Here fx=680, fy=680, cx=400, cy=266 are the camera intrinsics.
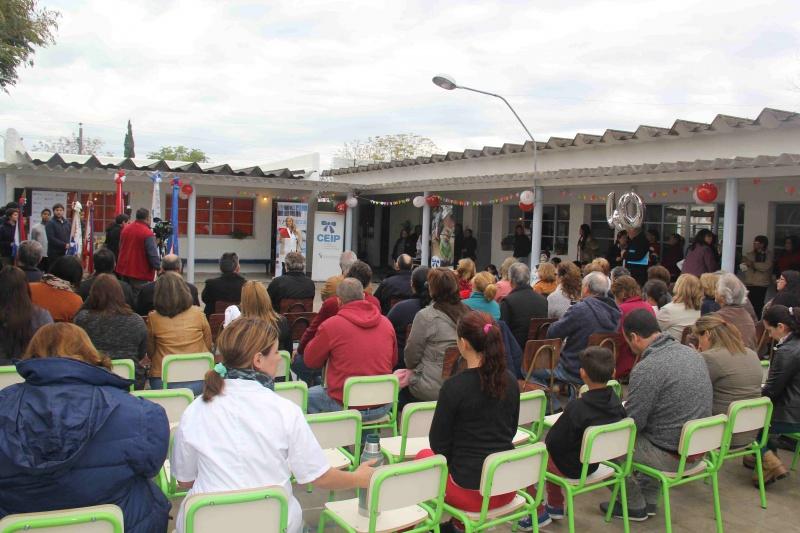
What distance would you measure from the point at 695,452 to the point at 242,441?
2.39 m

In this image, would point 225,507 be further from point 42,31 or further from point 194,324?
point 42,31

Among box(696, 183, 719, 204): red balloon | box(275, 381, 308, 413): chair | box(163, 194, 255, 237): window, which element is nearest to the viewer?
box(275, 381, 308, 413): chair

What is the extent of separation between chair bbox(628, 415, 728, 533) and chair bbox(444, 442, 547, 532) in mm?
849

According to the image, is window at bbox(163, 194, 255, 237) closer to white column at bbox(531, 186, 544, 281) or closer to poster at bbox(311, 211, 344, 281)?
poster at bbox(311, 211, 344, 281)

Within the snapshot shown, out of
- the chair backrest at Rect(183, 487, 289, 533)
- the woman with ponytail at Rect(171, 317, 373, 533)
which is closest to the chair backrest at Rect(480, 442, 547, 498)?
the woman with ponytail at Rect(171, 317, 373, 533)

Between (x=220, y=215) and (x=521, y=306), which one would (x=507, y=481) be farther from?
(x=220, y=215)

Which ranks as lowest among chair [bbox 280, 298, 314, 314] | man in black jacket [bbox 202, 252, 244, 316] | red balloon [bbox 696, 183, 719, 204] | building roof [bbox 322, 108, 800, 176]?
chair [bbox 280, 298, 314, 314]

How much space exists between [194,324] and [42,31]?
26.3 feet

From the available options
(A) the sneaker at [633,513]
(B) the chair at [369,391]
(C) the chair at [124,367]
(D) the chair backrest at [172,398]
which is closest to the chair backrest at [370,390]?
(B) the chair at [369,391]

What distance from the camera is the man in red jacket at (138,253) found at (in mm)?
8188

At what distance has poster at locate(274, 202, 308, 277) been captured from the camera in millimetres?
15734

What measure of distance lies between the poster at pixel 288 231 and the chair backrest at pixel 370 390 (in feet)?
38.9

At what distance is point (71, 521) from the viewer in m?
2.04

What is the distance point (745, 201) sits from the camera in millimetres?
10438
